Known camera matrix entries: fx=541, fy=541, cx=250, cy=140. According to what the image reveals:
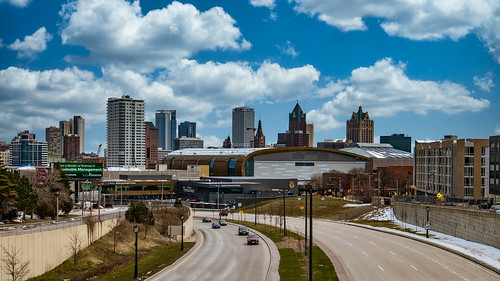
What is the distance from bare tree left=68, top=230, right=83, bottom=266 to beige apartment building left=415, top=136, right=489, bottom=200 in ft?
261

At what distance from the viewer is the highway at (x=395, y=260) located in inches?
1658

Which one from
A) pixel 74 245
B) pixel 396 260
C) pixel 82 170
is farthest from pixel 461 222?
pixel 82 170

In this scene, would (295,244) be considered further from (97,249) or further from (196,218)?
(196,218)

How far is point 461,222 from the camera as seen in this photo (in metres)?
61.3

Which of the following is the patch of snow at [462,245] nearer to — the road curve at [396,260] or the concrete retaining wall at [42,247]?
the road curve at [396,260]

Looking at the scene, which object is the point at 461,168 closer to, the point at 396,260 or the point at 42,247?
the point at 396,260

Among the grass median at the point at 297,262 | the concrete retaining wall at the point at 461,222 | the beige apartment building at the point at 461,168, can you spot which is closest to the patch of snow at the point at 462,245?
the concrete retaining wall at the point at 461,222

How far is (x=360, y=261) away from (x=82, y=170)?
80.0 meters

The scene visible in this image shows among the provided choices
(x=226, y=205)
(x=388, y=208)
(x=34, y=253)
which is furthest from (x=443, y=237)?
(x=226, y=205)

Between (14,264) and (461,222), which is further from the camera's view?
(461,222)

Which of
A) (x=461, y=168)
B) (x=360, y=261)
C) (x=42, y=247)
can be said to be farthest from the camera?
(x=461, y=168)

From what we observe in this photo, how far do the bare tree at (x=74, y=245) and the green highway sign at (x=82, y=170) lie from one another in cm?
6336

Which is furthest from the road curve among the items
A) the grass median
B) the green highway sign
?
the green highway sign

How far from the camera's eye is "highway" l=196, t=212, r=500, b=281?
4212 cm
